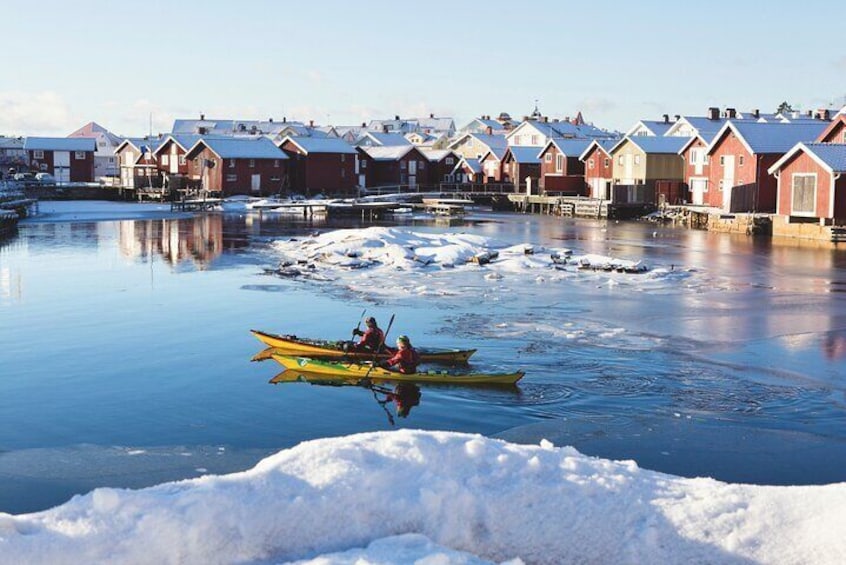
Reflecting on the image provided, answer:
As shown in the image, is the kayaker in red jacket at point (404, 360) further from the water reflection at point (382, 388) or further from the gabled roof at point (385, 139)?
the gabled roof at point (385, 139)

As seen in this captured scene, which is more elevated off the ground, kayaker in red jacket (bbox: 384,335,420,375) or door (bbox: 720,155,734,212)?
door (bbox: 720,155,734,212)

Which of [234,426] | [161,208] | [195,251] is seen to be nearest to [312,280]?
[195,251]

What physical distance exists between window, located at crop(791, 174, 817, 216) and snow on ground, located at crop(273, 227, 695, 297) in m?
18.3

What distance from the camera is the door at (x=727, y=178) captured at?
219 feet

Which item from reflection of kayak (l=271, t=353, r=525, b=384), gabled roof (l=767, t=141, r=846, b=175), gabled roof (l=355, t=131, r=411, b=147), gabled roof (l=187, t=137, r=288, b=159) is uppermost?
gabled roof (l=355, t=131, r=411, b=147)

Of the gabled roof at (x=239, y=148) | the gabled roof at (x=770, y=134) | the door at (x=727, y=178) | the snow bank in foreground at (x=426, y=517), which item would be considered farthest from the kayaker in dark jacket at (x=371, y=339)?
the gabled roof at (x=239, y=148)

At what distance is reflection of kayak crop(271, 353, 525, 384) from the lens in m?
19.5

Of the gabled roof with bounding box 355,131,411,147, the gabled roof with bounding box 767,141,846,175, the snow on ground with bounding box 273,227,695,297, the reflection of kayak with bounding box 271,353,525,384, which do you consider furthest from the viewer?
the gabled roof with bounding box 355,131,411,147

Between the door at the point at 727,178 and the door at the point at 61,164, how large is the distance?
265ft

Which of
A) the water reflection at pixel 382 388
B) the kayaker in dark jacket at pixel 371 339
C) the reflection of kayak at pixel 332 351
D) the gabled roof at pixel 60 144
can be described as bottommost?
the water reflection at pixel 382 388

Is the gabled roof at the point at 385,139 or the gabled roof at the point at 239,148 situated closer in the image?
the gabled roof at the point at 239,148

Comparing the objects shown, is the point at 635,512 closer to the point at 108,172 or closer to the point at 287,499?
the point at 287,499

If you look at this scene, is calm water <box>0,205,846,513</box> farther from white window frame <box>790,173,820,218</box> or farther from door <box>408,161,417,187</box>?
door <box>408,161,417,187</box>

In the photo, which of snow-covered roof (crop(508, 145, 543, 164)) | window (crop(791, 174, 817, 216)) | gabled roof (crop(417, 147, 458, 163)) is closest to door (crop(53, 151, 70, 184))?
gabled roof (crop(417, 147, 458, 163))
